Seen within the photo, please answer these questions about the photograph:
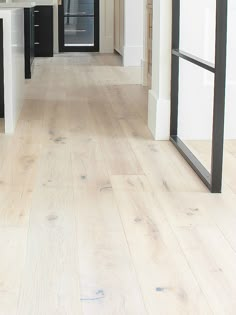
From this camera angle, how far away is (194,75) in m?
3.53

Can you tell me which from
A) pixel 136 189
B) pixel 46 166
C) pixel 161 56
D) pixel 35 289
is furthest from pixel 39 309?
pixel 161 56

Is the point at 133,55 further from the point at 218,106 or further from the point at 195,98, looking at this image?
the point at 218,106

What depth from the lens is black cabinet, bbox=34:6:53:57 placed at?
9.08m

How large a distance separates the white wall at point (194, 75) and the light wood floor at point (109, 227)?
178 millimetres

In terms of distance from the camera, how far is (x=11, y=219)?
2240 mm

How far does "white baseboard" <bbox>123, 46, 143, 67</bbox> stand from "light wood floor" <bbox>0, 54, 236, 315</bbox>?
3.82 metres

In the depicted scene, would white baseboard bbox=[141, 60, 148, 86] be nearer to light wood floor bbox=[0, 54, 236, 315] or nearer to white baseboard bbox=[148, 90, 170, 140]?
light wood floor bbox=[0, 54, 236, 315]

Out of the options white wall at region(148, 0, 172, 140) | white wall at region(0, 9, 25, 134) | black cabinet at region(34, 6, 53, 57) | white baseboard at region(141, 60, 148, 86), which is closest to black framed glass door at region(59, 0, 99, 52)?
black cabinet at region(34, 6, 53, 57)

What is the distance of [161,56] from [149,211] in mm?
1444

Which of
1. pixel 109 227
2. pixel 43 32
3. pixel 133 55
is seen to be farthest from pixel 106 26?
pixel 109 227

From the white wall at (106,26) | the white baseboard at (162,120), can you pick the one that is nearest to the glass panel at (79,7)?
the white wall at (106,26)

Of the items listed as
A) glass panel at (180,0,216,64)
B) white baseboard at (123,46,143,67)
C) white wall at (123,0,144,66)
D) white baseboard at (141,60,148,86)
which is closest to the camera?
glass panel at (180,0,216,64)

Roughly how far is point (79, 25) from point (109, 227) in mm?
8169

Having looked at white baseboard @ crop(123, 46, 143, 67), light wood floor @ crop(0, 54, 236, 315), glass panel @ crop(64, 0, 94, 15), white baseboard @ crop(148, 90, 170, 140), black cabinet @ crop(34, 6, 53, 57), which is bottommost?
light wood floor @ crop(0, 54, 236, 315)
